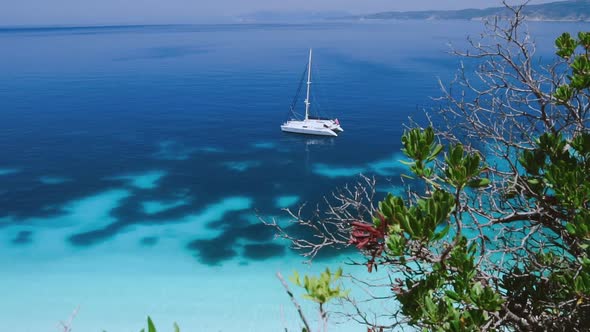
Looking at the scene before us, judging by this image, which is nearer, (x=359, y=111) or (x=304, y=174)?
(x=304, y=174)

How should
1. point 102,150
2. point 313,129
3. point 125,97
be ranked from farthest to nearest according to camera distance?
point 125,97 < point 313,129 < point 102,150

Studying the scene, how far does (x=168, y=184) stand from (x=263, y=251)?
304 inches

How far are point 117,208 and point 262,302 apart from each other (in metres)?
8.63

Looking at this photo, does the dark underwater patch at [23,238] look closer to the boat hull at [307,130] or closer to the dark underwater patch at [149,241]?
the dark underwater patch at [149,241]

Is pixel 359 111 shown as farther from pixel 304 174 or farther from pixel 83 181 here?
pixel 83 181

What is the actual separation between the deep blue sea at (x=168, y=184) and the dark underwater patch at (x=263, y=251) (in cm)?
6

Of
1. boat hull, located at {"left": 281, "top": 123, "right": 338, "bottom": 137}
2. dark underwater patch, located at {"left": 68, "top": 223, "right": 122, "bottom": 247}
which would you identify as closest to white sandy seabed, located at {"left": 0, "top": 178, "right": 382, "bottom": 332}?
dark underwater patch, located at {"left": 68, "top": 223, "right": 122, "bottom": 247}

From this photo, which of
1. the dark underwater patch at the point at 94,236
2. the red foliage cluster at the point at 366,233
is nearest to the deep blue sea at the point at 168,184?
the dark underwater patch at the point at 94,236

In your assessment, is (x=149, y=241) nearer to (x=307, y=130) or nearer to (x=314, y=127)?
(x=307, y=130)

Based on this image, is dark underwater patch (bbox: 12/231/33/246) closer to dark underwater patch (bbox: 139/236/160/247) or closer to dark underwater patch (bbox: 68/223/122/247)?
dark underwater patch (bbox: 68/223/122/247)

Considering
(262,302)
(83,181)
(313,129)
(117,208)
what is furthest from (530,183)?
(313,129)

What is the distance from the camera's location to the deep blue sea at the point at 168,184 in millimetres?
13273

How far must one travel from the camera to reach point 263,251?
605 inches

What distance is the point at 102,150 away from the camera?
26.3 m
